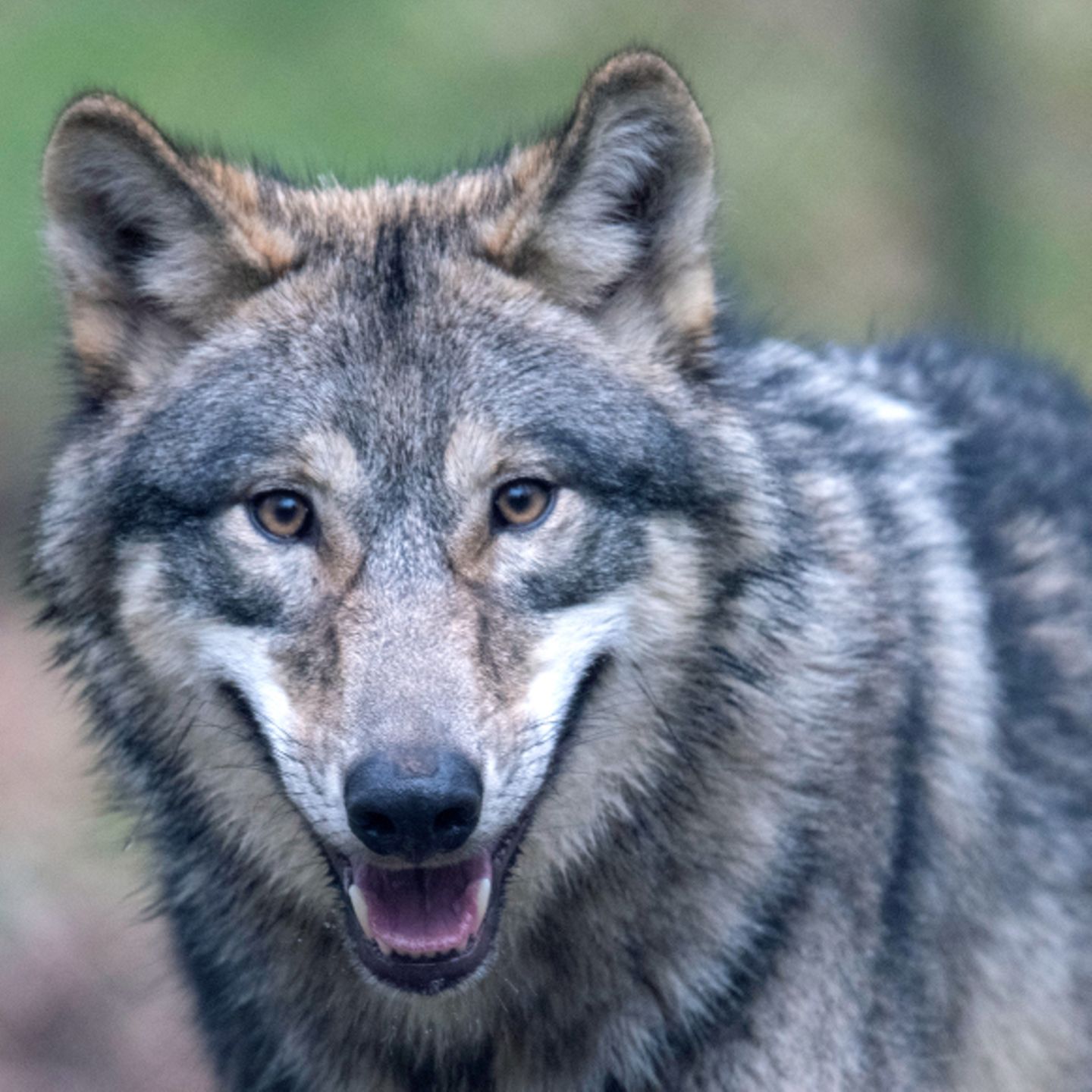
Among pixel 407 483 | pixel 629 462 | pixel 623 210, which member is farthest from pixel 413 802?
pixel 623 210

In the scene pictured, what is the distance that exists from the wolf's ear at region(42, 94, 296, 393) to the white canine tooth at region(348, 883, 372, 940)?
4.16 feet

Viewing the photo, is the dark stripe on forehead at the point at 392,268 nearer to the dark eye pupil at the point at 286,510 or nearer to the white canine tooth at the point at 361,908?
the dark eye pupil at the point at 286,510

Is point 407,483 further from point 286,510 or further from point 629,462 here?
point 629,462

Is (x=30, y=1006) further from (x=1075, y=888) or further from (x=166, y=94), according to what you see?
(x=166, y=94)

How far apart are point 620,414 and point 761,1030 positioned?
1.35 m

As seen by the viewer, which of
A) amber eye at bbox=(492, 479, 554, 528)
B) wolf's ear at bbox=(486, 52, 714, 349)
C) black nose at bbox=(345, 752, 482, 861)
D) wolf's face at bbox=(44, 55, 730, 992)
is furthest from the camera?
wolf's ear at bbox=(486, 52, 714, 349)

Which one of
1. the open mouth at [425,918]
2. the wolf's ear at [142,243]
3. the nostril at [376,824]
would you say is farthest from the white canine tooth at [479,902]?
the wolf's ear at [142,243]

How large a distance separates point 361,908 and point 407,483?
0.83m

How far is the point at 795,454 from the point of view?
159 inches

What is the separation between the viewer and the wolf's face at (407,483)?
10.6ft

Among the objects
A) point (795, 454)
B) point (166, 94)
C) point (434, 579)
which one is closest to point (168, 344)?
point (434, 579)

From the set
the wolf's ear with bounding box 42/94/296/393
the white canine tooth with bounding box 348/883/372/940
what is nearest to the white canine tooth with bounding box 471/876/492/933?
the white canine tooth with bounding box 348/883/372/940

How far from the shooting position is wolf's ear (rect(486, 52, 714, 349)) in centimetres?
355

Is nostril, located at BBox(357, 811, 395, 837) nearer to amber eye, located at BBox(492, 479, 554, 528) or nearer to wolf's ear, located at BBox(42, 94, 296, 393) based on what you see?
amber eye, located at BBox(492, 479, 554, 528)
